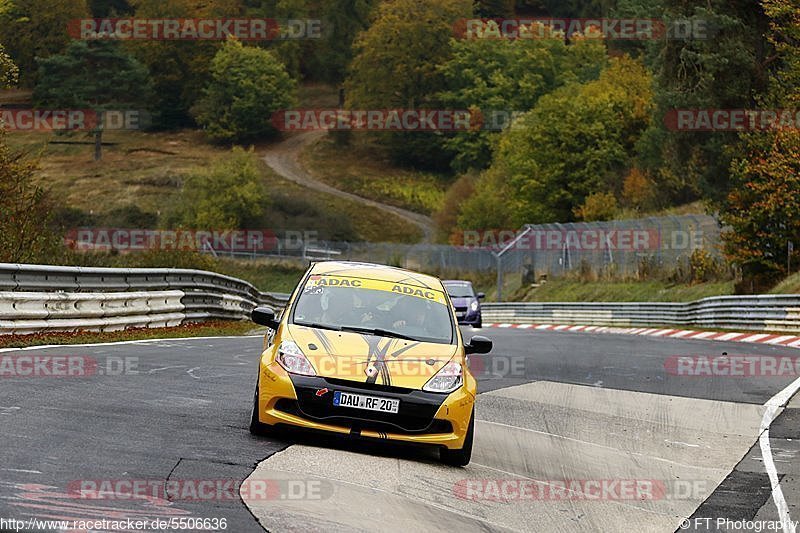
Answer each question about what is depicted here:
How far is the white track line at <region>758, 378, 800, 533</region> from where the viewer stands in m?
8.42

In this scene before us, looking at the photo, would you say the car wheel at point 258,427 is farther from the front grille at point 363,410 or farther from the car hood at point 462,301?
the car hood at point 462,301

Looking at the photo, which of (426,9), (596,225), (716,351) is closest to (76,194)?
(426,9)

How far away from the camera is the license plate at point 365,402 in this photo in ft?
31.3

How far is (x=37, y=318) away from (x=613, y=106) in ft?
238

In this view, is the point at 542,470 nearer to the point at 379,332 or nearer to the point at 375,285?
the point at 379,332

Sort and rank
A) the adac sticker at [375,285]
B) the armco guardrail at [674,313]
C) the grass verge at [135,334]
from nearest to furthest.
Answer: the adac sticker at [375,285] → the grass verge at [135,334] → the armco guardrail at [674,313]

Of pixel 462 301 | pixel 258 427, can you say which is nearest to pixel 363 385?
pixel 258 427

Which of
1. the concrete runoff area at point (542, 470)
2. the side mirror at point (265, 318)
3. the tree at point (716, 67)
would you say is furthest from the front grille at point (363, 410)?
the tree at point (716, 67)

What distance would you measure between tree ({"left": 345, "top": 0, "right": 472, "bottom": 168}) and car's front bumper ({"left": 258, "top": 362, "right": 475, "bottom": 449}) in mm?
113635

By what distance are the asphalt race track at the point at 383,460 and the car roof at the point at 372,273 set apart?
1.51m

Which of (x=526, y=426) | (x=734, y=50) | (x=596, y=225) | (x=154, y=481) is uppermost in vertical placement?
(x=734, y=50)

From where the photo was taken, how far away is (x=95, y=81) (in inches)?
4237

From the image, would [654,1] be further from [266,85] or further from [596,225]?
[596,225]

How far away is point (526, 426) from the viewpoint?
12578mm
